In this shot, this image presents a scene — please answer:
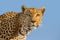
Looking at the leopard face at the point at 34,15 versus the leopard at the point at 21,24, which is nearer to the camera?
the leopard face at the point at 34,15

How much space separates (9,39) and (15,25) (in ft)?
1.75

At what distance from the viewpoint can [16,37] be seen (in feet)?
43.9

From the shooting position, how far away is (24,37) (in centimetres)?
1345

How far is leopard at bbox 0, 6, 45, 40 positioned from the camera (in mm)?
13190

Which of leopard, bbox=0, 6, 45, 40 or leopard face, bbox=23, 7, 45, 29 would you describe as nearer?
leopard face, bbox=23, 7, 45, 29

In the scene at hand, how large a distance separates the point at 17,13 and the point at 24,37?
0.89m

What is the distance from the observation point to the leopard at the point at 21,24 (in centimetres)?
1319

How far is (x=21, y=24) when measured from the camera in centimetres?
1330

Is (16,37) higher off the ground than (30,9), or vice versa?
(30,9)

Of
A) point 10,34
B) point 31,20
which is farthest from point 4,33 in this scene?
point 31,20

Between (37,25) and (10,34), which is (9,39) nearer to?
(10,34)

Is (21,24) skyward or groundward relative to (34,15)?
groundward

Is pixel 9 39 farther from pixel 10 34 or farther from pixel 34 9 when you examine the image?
pixel 34 9

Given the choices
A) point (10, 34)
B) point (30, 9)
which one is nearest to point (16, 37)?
point (10, 34)
